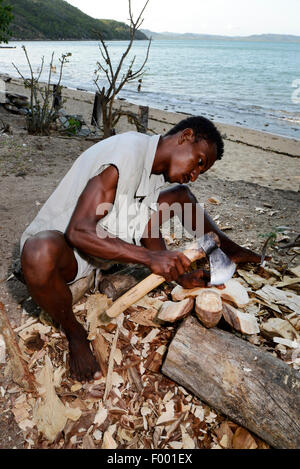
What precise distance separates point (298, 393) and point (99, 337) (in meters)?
1.24

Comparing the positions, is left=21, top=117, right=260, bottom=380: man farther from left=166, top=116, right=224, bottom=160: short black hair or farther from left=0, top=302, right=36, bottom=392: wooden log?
left=0, top=302, right=36, bottom=392: wooden log

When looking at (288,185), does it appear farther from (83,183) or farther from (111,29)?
(111,29)

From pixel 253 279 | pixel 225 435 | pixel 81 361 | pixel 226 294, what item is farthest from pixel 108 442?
pixel 253 279

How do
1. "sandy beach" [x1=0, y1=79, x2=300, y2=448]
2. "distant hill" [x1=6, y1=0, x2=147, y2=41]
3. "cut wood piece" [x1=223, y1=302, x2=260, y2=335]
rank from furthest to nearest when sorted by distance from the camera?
"distant hill" [x1=6, y1=0, x2=147, y2=41]
"sandy beach" [x1=0, y1=79, x2=300, y2=448]
"cut wood piece" [x1=223, y1=302, x2=260, y2=335]

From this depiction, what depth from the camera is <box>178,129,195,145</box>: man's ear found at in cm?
198

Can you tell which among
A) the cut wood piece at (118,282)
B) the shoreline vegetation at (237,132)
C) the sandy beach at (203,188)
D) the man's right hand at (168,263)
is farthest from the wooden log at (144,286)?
the shoreline vegetation at (237,132)

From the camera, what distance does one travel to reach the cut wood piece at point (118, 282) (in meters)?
2.45

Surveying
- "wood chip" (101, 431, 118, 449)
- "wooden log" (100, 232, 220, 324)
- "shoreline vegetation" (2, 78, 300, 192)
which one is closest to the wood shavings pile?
"wood chip" (101, 431, 118, 449)

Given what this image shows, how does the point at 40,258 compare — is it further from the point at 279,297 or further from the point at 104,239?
the point at 279,297

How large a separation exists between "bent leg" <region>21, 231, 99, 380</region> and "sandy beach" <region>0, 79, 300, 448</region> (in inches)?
18.2

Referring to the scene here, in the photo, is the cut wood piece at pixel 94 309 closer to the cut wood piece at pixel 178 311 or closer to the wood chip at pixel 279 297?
the cut wood piece at pixel 178 311

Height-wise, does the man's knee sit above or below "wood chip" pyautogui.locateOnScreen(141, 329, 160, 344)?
above

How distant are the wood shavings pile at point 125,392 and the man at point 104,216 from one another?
5.8 inches
